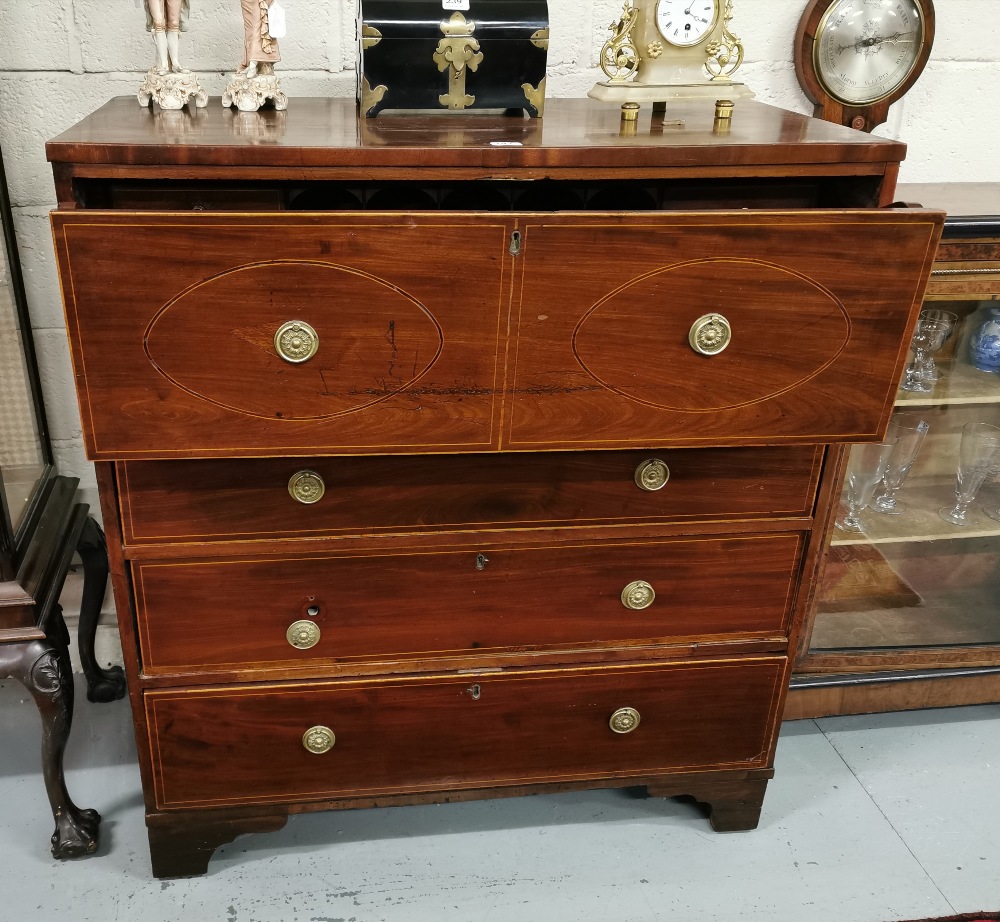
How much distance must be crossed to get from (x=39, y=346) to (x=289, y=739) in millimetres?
1024

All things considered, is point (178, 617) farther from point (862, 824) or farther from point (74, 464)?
point (862, 824)

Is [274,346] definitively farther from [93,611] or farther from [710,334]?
[93,611]

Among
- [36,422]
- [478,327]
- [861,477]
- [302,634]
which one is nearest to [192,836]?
[302,634]

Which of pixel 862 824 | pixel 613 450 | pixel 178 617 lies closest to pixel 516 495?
pixel 613 450

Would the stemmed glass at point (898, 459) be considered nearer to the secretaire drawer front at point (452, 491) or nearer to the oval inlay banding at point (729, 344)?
the secretaire drawer front at point (452, 491)

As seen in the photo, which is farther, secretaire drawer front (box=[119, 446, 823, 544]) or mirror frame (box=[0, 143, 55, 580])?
mirror frame (box=[0, 143, 55, 580])

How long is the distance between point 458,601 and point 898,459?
113 centimetres

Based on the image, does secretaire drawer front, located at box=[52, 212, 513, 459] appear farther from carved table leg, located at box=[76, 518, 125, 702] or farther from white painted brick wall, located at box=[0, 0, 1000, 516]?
carved table leg, located at box=[76, 518, 125, 702]

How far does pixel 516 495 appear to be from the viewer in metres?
1.61

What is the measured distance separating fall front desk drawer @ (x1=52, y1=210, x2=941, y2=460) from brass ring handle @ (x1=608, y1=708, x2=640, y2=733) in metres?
0.61

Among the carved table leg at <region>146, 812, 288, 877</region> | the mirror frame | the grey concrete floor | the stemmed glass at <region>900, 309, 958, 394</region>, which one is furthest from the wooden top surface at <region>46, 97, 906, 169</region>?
the grey concrete floor

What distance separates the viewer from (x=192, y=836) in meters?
1.81

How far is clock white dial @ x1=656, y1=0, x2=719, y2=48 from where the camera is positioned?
1621 mm

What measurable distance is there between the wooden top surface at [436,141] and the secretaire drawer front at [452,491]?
458 mm
